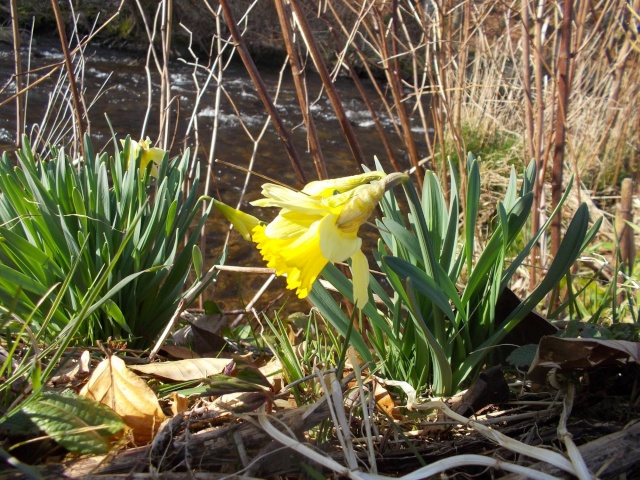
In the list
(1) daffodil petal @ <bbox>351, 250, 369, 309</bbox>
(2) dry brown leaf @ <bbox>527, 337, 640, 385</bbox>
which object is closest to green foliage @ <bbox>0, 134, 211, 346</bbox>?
(1) daffodil petal @ <bbox>351, 250, 369, 309</bbox>

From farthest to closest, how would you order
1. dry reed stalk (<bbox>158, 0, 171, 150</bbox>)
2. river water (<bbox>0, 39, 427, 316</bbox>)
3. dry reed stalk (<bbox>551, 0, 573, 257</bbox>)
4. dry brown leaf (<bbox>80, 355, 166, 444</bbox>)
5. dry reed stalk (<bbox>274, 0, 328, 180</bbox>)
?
river water (<bbox>0, 39, 427, 316</bbox>)
dry reed stalk (<bbox>158, 0, 171, 150</bbox>)
dry reed stalk (<bbox>551, 0, 573, 257</bbox>)
dry reed stalk (<bbox>274, 0, 328, 180</bbox>)
dry brown leaf (<bbox>80, 355, 166, 444</bbox>)

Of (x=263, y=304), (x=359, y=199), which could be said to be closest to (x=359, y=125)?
(x=263, y=304)

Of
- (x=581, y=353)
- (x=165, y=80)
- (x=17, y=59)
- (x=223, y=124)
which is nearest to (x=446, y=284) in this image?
(x=581, y=353)

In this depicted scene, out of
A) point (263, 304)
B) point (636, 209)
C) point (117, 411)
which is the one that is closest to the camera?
point (117, 411)

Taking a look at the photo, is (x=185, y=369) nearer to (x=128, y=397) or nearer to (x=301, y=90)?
(x=128, y=397)

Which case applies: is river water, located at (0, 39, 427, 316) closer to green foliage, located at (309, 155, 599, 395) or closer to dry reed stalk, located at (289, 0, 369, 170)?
dry reed stalk, located at (289, 0, 369, 170)

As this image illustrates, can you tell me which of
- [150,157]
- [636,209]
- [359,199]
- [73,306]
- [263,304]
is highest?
[359,199]

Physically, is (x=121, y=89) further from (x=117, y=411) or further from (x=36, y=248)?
(x=117, y=411)
